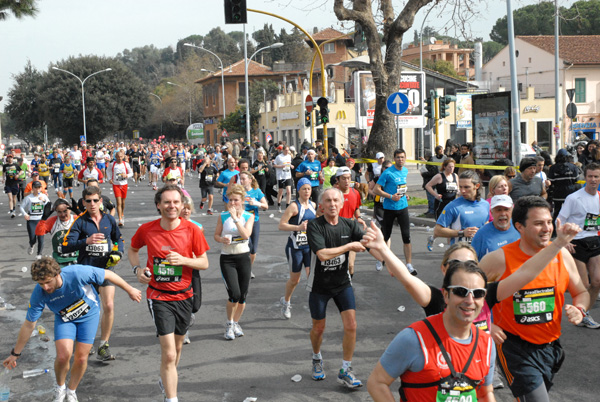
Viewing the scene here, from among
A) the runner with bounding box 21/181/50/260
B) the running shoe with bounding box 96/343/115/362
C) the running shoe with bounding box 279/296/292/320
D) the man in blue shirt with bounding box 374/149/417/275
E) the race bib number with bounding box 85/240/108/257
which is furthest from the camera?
the runner with bounding box 21/181/50/260

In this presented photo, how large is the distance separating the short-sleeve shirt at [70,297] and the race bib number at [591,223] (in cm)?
497

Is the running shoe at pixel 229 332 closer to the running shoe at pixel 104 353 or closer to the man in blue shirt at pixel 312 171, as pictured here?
the running shoe at pixel 104 353

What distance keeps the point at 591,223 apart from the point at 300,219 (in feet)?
10.5

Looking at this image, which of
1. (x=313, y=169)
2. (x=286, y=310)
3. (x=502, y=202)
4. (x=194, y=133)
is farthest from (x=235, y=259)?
(x=194, y=133)

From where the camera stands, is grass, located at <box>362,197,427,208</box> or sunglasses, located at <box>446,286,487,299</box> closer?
sunglasses, located at <box>446,286,487,299</box>

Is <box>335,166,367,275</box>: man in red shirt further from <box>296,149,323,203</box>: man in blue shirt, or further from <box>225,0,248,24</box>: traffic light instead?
<box>225,0,248,24</box>: traffic light

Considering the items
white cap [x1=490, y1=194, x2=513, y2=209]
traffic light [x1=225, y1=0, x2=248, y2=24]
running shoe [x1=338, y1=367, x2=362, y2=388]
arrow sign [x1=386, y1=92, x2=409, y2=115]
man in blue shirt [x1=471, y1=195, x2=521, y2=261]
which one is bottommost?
running shoe [x1=338, y1=367, x2=362, y2=388]

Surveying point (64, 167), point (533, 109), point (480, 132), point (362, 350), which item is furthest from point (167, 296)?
point (533, 109)

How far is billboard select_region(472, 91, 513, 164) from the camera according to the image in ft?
57.6

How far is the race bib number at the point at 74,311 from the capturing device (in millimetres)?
5797

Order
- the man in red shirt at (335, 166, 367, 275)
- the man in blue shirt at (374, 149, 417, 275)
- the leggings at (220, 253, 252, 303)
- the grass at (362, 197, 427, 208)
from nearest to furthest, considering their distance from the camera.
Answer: the leggings at (220, 253, 252, 303) < the man in red shirt at (335, 166, 367, 275) < the man in blue shirt at (374, 149, 417, 275) < the grass at (362, 197, 427, 208)

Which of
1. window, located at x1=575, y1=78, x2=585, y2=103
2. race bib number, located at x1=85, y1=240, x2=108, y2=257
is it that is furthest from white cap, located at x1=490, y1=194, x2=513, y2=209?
window, located at x1=575, y1=78, x2=585, y2=103

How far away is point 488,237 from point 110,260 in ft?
12.5

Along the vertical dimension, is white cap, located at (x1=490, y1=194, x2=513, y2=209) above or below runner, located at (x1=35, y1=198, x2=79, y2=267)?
above
